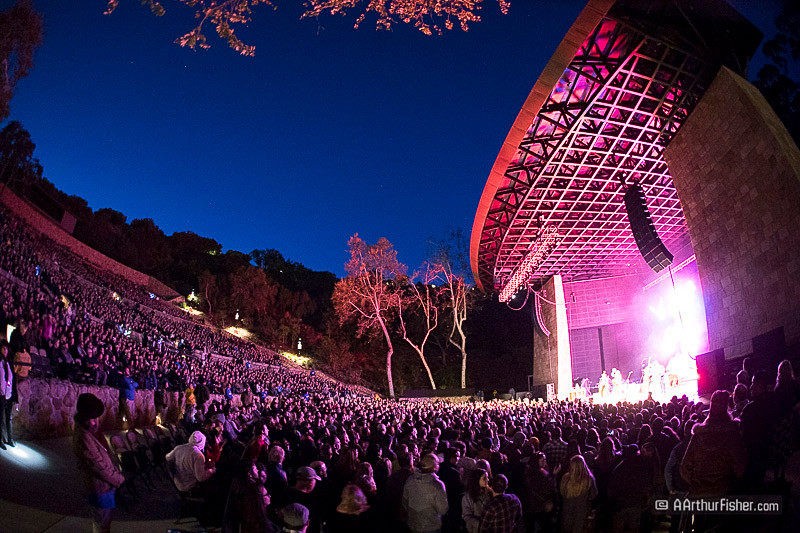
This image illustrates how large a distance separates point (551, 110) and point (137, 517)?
14.4 meters

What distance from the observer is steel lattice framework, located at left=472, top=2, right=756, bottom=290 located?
13.3 metres

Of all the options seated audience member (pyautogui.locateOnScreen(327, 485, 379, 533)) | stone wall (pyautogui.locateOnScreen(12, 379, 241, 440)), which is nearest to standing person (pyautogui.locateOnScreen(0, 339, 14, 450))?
stone wall (pyautogui.locateOnScreen(12, 379, 241, 440))

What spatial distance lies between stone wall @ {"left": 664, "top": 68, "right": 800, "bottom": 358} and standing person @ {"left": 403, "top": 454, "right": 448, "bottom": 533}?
9460 mm

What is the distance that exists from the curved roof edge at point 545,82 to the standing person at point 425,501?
11.0m

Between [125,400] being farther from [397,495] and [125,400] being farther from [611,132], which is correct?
[611,132]

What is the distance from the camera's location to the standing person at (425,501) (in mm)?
4117

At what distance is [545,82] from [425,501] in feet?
40.0

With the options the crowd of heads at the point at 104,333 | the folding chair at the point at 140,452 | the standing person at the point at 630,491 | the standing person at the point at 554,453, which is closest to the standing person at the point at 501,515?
the standing person at the point at 630,491

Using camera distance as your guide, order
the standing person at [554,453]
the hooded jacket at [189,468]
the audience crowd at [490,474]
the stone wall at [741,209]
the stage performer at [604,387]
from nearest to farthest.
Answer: the audience crowd at [490,474] → the hooded jacket at [189,468] → the standing person at [554,453] → the stone wall at [741,209] → the stage performer at [604,387]

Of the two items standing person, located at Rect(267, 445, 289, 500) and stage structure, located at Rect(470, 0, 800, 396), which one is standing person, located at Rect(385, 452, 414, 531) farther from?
stage structure, located at Rect(470, 0, 800, 396)

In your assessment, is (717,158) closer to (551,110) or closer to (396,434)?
(551,110)

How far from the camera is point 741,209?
11.7 meters

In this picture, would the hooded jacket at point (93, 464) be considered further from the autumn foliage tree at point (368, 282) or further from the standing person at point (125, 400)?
the autumn foliage tree at point (368, 282)

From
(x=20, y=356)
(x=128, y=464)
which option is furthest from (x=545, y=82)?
(x=20, y=356)
